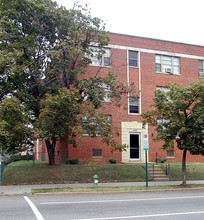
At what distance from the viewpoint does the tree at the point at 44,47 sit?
16984 millimetres

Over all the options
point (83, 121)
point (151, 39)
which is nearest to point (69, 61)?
point (83, 121)

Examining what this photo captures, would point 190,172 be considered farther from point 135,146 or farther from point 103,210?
point 103,210

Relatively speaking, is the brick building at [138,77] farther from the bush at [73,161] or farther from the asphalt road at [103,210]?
the asphalt road at [103,210]

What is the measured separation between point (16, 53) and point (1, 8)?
12.9 ft

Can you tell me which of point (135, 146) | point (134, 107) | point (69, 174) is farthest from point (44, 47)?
point (135, 146)

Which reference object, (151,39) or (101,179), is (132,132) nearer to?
(101,179)

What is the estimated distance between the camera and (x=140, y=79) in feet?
84.0

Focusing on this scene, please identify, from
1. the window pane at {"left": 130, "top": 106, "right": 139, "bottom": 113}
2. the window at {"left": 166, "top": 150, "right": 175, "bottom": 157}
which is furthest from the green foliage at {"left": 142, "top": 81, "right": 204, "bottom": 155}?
the window at {"left": 166, "top": 150, "right": 175, "bottom": 157}

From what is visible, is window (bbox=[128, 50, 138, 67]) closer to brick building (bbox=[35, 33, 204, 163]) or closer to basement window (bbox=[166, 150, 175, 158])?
brick building (bbox=[35, 33, 204, 163])

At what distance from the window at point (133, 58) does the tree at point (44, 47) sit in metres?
7.23

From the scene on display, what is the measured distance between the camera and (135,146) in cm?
2489

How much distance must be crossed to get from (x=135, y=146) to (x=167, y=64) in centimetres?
876

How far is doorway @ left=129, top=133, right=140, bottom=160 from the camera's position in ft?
80.9

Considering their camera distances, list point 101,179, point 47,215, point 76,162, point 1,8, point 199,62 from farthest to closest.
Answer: point 199,62, point 76,162, point 101,179, point 1,8, point 47,215
